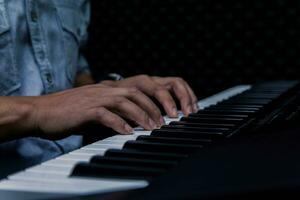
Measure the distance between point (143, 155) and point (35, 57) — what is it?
614 millimetres

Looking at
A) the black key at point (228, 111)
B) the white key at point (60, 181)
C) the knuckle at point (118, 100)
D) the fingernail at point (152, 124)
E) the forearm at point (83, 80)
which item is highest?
the knuckle at point (118, 100)

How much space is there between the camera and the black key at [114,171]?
0.51 metres

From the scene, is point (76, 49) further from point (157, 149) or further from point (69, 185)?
point (69, 185)

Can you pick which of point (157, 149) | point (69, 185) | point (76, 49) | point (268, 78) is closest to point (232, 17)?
point (268, 78)

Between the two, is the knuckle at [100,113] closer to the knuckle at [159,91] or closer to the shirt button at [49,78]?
the knuckle at [159,91]

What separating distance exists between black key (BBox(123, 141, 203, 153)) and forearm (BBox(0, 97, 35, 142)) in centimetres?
20

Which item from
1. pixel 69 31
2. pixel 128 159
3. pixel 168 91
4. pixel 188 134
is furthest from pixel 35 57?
pixel 128 159

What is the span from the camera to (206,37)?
68.2 inches

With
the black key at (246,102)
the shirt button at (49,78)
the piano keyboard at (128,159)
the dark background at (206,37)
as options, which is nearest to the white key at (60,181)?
the piano keyboard at (128,159)

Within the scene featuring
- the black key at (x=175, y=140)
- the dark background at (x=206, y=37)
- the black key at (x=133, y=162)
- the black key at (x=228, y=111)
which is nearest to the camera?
the black key at (x=133, y=162)

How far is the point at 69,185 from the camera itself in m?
0.49

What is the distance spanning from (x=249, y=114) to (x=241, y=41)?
88 centimetres

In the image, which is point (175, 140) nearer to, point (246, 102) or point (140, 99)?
point (140, 99)

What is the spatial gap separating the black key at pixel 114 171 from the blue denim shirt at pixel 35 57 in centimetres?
51
